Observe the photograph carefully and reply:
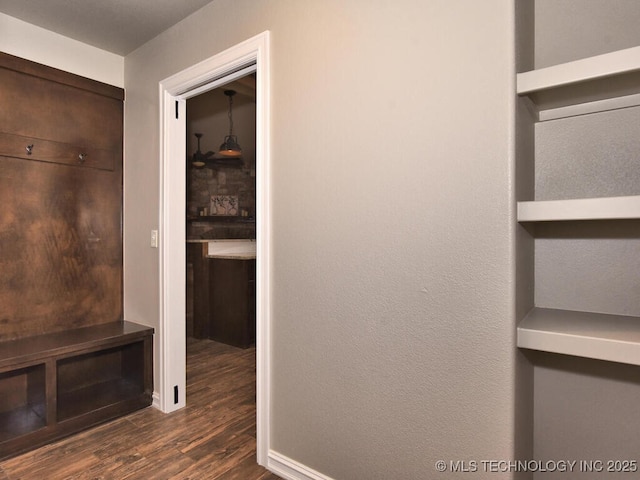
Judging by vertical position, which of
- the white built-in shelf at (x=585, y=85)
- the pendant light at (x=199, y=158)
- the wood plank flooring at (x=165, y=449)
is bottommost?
the wood plank flooring at (x=165, y=449)

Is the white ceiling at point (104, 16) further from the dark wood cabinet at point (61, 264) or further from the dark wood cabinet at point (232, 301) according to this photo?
the dark wood cabinet at point (232, 301)

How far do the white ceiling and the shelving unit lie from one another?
1.93 metres

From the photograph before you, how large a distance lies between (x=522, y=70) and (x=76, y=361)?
122 inches

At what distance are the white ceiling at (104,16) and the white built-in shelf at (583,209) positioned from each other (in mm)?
2086

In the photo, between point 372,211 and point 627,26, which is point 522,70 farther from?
point 372,211

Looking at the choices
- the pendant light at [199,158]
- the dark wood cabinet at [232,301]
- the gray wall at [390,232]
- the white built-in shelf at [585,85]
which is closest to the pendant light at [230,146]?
the pendant light at [199,158]

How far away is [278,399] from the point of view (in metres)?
1.89

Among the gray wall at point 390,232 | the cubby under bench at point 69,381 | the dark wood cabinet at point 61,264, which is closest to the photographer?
the gray wall at point 390,232

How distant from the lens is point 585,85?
1.23m

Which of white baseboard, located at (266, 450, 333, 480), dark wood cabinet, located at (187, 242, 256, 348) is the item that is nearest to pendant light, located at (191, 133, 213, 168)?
dark wood cabinet, located at (187, 242, 256, 348)

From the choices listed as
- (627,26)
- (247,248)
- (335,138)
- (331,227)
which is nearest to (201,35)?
(335,138)

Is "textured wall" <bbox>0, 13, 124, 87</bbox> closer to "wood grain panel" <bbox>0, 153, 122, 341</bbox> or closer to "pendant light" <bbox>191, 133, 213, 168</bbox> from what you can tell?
"wood grain panel" <bbox>0, 153, 122, 341</bbox>

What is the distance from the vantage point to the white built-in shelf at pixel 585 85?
1.10m

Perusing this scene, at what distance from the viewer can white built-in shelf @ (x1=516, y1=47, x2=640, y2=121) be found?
110cm
